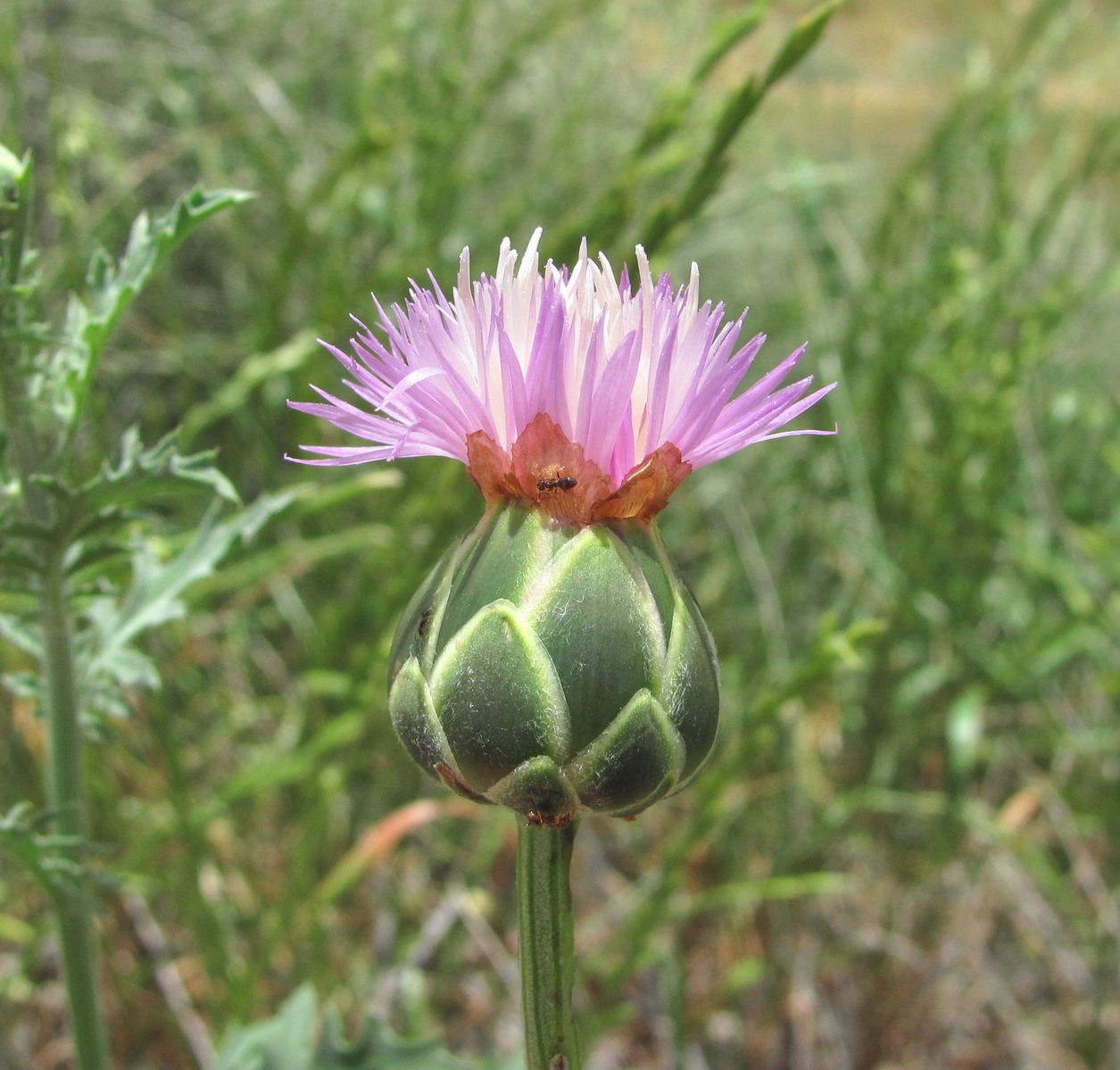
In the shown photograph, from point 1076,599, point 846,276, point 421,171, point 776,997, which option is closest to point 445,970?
point 776,997

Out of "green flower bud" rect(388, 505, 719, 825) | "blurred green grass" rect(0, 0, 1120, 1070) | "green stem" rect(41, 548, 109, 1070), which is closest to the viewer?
"green flower bud" rect(388, 505, 719, 825)

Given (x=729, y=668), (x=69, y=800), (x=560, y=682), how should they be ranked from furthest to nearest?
(x=729, y=668), (x=69, y=800), (x=560, y=682)

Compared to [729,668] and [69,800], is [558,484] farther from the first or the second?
[729,668]

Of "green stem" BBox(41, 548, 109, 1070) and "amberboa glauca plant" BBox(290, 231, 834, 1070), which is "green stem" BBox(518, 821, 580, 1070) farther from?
"green stem" BBox(41, 548, 109, 1070)

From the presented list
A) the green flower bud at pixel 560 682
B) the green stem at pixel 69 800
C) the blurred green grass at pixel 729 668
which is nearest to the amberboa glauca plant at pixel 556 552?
the green flower bud at pixel 560 682

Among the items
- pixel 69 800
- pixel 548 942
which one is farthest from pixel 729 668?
pixel 548 942

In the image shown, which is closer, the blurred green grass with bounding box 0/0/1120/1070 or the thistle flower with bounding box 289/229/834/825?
the thistle flower with bounding box 289/229/834/825

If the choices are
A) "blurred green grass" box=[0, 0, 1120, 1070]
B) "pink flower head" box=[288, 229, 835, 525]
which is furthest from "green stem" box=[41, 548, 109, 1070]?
"blurred green grass" box=[0, 0, 1120, 1070]
